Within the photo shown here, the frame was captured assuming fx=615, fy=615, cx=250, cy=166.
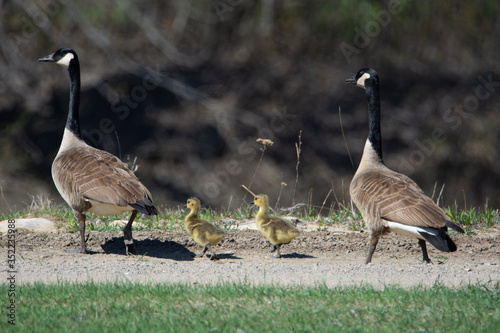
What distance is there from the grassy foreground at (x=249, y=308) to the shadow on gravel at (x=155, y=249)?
5.35 ft

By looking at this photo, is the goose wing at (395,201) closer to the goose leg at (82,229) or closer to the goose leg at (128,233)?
the goose leg at (128,233)

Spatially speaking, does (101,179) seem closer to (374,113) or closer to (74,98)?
(74,98)

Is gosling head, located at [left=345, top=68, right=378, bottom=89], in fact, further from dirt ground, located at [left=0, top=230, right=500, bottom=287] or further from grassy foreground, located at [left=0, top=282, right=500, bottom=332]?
grassy foreground, located at [left=0, top=282, right=500, bottom=332]

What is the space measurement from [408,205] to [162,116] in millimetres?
8279

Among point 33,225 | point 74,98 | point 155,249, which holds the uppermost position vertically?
point 74,98

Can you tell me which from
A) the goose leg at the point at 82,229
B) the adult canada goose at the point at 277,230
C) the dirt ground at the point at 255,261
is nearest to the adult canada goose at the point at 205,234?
the dirt ground at the point at 255,261

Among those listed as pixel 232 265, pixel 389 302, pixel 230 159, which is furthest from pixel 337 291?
pixel 230 159

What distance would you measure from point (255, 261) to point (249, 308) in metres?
1.96

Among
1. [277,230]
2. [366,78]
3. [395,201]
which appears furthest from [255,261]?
[366,78]

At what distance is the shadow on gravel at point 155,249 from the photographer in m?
6.02

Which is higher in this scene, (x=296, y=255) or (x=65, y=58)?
(x=65, y=58)

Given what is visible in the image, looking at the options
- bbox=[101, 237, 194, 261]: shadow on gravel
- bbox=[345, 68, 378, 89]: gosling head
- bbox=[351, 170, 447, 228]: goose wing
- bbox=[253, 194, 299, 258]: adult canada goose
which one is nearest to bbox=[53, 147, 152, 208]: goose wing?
bbox=[101, 237, 194, 261]: shadow on gravel

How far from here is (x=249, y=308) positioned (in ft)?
12.4

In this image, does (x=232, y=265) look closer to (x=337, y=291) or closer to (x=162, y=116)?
(x=337, y=291)
